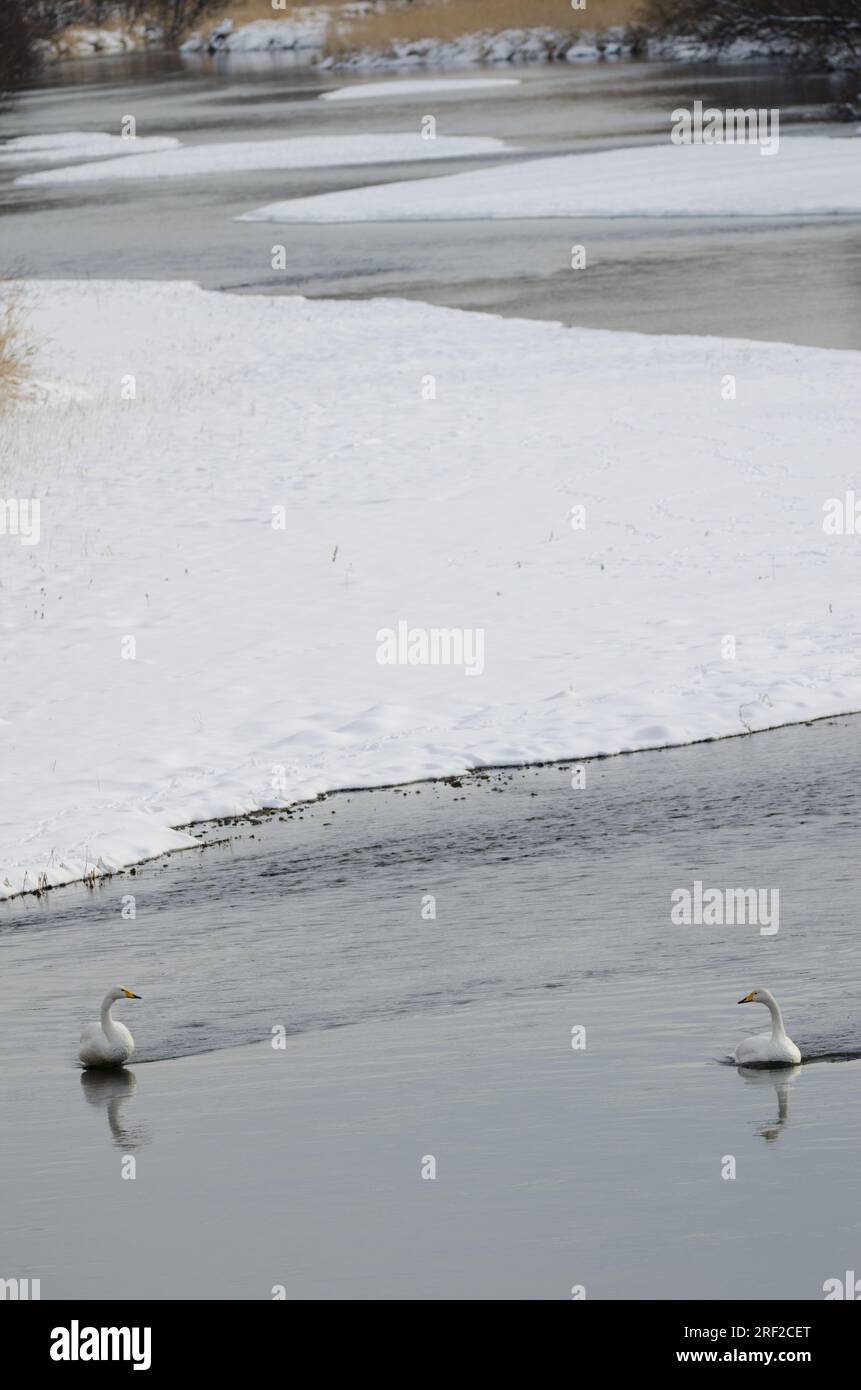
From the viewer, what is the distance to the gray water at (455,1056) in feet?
23.8

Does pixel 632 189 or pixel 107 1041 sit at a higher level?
pixel 632 189

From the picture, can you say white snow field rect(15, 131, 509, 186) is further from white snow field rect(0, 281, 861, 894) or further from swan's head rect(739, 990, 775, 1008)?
swan's head rect(739, 990, 775, 1008)

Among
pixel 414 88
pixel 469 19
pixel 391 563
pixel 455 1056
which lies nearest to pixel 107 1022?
pixel 455 1056

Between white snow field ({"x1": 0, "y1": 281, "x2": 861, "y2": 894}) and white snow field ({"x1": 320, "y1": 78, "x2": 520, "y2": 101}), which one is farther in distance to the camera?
white snow field ({"x1": 320, "y1": 78, "x2": 520, "y2": 101})

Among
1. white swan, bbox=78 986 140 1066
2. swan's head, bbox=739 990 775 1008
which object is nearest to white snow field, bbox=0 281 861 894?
white swan, bbox=78 986 140 1066

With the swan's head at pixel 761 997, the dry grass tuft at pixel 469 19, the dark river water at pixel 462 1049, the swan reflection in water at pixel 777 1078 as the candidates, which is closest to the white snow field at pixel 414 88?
the dry grass tuft at pixel 469 19

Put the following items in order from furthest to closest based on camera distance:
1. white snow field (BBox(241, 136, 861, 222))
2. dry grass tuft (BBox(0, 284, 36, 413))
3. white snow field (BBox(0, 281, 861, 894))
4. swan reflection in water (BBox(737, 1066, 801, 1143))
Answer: white snow field (BBox(241, 136, 861, 222)) < dry grass tuft (BBox(0, 284, 36, 413)) < white snow field (BBox(0, 281, 861, 894)) < swan reflection in water (BBox(737, 1066, 801, 1143))

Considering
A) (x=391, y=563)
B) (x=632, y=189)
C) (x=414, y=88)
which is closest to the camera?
(x=391, y=563)

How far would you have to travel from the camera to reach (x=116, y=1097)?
8.73 meters

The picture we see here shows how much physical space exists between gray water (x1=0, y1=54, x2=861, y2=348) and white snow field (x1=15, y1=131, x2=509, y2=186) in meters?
1.09

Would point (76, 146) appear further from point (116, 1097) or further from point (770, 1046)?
point (770, 1046)

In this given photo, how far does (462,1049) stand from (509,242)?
30.6m

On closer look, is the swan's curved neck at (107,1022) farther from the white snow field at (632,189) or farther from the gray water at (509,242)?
the white snow field at (632,189)

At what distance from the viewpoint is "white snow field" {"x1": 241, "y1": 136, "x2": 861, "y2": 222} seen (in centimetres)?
3972
